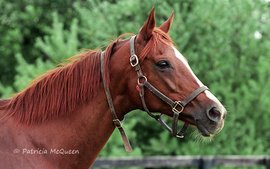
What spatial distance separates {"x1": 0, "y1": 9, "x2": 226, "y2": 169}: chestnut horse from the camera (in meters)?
3.64

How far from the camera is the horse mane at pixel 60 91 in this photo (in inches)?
145

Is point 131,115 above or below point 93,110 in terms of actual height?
below

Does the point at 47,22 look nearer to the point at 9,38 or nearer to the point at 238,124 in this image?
the point at 9,38

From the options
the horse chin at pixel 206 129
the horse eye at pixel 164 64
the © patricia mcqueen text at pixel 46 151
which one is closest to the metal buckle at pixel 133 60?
the horse eye at pixel 164 64

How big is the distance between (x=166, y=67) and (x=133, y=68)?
0.23 meters

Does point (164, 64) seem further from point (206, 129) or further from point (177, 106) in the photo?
point (206, 129)

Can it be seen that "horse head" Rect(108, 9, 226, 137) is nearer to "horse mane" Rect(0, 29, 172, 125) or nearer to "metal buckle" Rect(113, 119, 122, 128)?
"horse mane" Rect(0, 29, 172, 125)

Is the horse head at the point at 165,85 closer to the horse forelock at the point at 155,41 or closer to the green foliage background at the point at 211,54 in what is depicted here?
the horse forelock at the point at 155,41

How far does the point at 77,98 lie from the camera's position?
375cm

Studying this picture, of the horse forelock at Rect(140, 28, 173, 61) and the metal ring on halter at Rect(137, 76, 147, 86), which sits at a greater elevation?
the horse forelock at Rect(140, 28, 173, 61)

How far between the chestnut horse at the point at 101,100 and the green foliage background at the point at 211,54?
5688mm

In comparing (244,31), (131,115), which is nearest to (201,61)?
(244,31)

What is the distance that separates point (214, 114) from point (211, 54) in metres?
6.90
